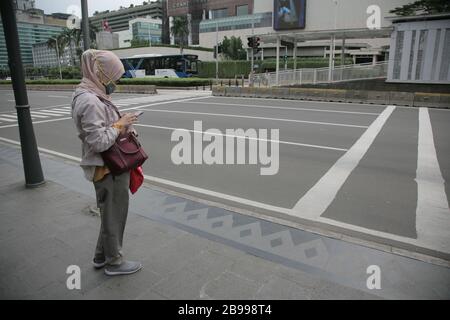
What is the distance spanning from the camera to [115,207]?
281 centimetres

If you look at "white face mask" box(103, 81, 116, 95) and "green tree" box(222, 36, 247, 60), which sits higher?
"green tree" box(222, 36, 247, 60)

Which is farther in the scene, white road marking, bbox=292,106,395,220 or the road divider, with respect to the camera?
the road divider

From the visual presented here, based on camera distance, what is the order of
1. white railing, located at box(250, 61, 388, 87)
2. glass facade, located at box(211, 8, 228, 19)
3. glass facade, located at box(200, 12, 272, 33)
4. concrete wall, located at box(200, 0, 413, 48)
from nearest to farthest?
white railing, located at box(250, 61, 388, 87)
concrete wall, located at box(200, 0, 413, 48)
glass facade, located at box(200, 12, 272, 33)
glass facade, located at box(211, 8, 228, 19)

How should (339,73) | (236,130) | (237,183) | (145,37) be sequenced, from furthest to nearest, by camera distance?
(145,37)
(339,73)
(236,130)
(237,183)

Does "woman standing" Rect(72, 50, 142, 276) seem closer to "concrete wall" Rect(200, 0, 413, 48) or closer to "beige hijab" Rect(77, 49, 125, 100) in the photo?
"beige hijab" Rect(77, 49, 125, 100)

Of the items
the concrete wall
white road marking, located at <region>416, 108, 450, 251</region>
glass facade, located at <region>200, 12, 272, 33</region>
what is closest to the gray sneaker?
white road marking, located at <region>416, 108, 450, 251</region>

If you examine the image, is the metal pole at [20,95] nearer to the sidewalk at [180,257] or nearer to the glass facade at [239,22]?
the sidewalk at [180,257]

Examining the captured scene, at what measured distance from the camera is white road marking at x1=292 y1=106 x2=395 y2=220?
4.56m

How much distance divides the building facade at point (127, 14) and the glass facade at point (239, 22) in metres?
67.6

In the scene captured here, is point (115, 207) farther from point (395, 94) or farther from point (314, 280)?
point (395, 94)

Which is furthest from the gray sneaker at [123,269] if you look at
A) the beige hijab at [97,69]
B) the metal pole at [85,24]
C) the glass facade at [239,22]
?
the glass facade at [239,22]

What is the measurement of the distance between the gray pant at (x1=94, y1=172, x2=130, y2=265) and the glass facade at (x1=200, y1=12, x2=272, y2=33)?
67.5 m
